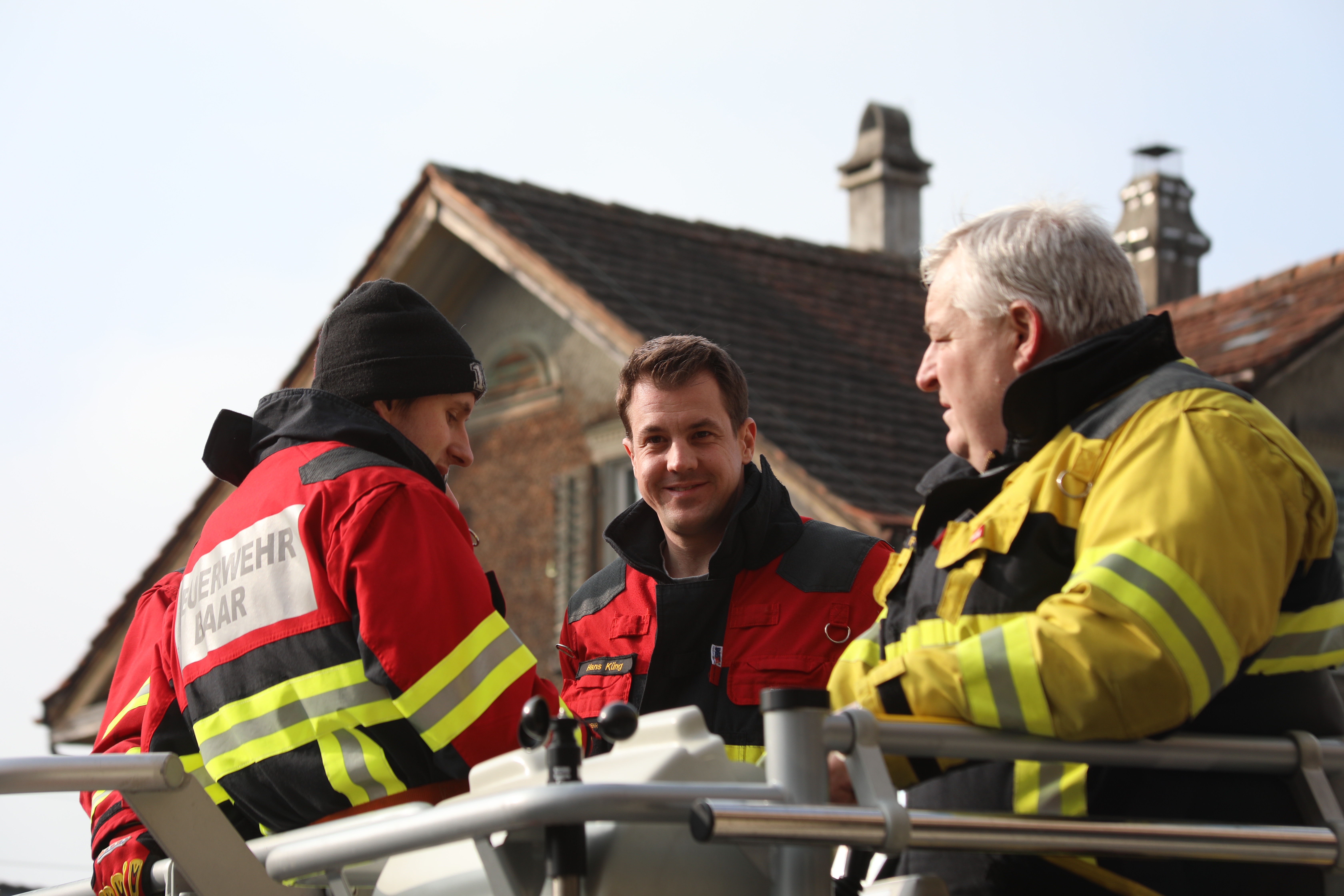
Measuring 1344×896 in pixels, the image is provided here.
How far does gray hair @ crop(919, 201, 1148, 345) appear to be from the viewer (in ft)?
8.36

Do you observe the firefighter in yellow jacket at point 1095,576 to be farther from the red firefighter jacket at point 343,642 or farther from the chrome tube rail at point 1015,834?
the red firefighter jacket at point 343,642

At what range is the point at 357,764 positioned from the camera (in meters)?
2.57

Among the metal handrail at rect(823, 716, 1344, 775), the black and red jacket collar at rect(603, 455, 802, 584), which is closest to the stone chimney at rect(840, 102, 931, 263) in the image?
the black and red jacket collar at rect(603, 455, 802, 584)

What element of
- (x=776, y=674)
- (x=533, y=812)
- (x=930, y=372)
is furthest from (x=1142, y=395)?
(x=776, y=674)

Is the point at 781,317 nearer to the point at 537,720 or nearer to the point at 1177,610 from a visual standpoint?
the point at 1177,610

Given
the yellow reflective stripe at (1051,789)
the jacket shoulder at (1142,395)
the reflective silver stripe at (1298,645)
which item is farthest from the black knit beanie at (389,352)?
the reflective silver stripe at (1298,645)

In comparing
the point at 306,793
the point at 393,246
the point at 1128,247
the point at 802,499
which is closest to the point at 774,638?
the point at 306,793

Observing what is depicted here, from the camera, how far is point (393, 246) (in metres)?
12.2

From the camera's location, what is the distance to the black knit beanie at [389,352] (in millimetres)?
3117

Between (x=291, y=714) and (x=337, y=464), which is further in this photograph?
(x=337, y=464)

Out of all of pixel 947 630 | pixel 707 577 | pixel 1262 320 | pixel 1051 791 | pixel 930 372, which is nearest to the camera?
pixel 1051 791

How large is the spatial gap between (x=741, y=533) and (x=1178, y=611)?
1586 mm

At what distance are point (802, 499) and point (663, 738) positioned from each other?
7.32m

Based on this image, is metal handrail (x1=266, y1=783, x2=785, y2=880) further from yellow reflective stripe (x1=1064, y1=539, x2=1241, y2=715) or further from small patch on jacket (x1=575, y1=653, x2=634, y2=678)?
small patch on jacket (x1=575, y1=653, x2=634, y2=678)
